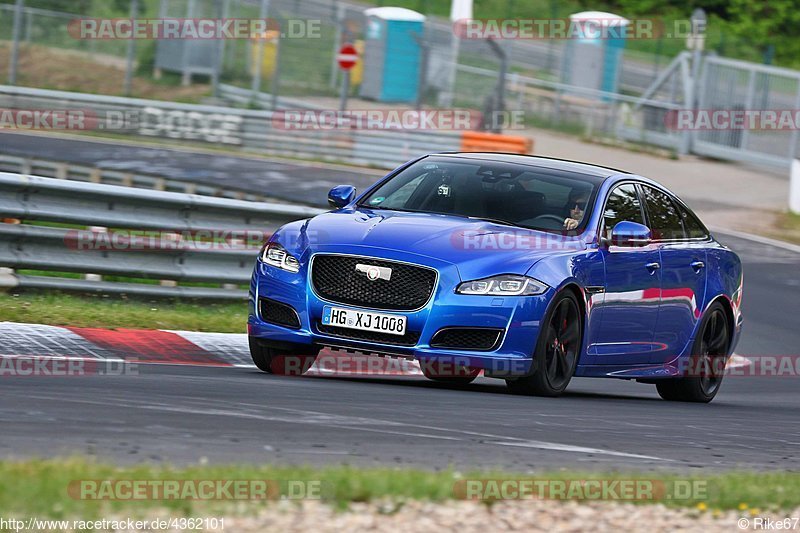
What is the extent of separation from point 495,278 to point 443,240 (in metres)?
0.43

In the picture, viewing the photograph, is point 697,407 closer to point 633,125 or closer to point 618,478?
point 618,478

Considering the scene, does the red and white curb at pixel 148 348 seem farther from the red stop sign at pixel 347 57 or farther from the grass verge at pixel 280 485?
the red stop sign at pixel 347 57

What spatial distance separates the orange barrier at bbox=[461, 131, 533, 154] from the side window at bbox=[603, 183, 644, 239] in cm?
1981

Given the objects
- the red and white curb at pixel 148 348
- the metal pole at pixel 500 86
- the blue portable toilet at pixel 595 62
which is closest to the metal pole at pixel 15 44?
the metal pole at pixel 500 86

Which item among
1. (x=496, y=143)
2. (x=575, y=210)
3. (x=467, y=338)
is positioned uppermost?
(x=575, y=210)

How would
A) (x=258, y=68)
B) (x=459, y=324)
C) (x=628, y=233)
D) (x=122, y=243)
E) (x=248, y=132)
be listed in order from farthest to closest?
(x=258, y=68)
(x=248, y=132)
(x=122, y=243)
(x=628, y=233)
(x=459, y=324)

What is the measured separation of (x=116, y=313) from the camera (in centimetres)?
1131

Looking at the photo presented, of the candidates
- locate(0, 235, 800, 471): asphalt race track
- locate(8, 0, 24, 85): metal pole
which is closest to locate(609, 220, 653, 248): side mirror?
locate(0, 235, 800, 471): asphalt race track

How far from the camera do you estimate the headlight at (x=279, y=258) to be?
8.98 metres

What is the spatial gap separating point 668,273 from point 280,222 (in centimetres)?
432

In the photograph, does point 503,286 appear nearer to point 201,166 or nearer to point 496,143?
point 201,166

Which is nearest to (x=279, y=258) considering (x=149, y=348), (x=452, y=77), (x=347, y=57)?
(x=149, y=348)

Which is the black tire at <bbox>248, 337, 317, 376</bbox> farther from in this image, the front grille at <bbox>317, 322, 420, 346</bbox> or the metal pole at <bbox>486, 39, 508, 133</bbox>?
the metal pole at <bbox>486, 39, 508, 133</bbox>

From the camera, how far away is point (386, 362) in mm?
11445
